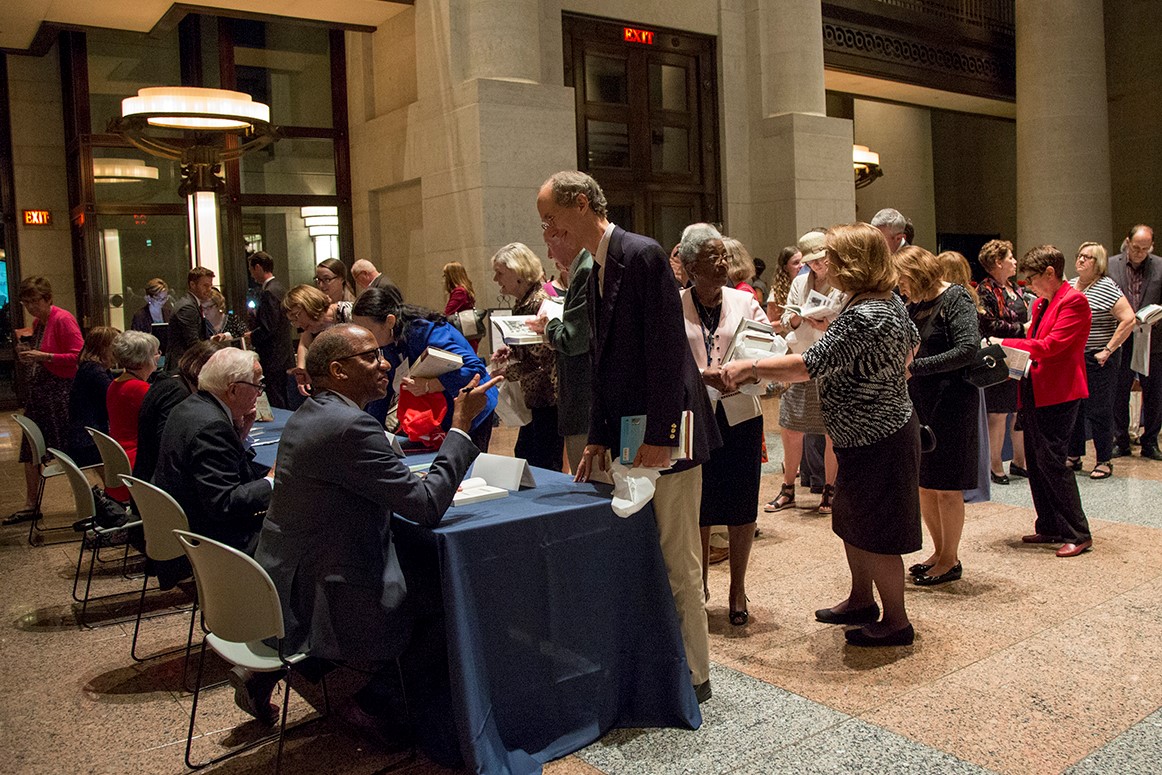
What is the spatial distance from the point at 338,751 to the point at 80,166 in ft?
35.9

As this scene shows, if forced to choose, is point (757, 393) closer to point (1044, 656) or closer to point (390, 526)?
point (1044, 656)

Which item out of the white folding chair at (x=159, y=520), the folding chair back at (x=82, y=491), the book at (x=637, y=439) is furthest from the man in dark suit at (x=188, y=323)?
the book at (x=637, y=439)

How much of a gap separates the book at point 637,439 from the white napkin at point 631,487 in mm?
43

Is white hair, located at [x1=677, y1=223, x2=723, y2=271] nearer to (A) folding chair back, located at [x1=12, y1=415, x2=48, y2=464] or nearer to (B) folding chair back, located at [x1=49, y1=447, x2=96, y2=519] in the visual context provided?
(B) folding chair back, located at [x1=49, y1=447, x2=96, y2=519]

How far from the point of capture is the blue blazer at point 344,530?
2863mm

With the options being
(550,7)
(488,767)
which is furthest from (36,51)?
(488,767)

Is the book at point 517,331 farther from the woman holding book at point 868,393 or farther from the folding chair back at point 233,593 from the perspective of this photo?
the folding chair back at point 233,593

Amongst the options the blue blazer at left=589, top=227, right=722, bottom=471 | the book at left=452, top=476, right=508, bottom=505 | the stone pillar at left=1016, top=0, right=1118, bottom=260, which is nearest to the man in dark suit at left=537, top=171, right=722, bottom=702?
the blue blazer at left=589, top=227, right=722, bottom=471

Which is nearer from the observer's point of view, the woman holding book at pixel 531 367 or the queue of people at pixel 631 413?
the queue of people at pixel 631 413

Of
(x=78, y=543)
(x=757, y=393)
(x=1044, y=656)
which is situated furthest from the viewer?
(x=78, y=543)

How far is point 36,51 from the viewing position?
12.5m

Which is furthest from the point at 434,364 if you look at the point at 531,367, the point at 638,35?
the point at 638,35

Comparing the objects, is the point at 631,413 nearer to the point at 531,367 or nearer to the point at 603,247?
the point at 603,247

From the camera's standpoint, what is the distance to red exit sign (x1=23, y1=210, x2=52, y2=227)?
13.1 m
